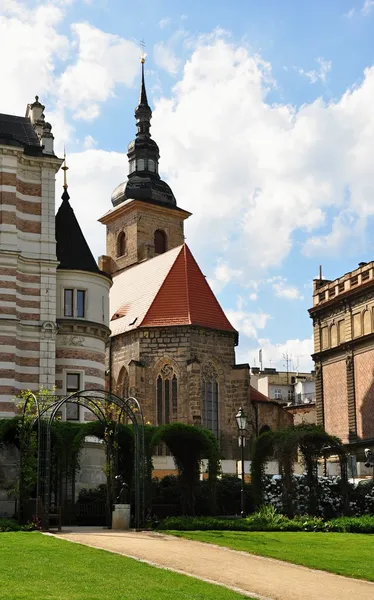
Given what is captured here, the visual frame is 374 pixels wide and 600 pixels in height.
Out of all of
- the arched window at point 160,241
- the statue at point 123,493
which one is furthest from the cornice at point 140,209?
the statue at point 123,493

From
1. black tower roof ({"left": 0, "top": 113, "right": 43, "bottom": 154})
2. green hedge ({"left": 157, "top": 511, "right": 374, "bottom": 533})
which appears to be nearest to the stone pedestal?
green hedge ({"left": 157, "top": 511, "right": 374, "bottom": 533})

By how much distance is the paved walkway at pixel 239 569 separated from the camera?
1623 cm

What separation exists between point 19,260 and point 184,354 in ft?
60.6

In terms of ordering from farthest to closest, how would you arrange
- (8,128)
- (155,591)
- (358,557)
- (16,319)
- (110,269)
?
(110,269) < (8,128) < (16,319) < (358,557) < (155,591)

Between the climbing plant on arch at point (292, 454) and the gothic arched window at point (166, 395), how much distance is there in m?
21.5

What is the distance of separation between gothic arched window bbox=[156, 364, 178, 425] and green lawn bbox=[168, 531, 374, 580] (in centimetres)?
2873

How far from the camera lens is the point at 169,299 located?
199ft

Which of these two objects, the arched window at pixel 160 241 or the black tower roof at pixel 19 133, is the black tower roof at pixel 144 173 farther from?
the black tower roof at pixel 19 133

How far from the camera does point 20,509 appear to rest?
102 feet

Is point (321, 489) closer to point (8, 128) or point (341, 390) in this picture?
point (8, 128)

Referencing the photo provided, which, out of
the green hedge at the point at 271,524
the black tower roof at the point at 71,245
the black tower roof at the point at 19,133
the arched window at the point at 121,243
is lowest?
the green hedge at the point at 271,524

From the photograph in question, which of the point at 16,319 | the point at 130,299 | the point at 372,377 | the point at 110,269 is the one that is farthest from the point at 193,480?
the point at 110,269

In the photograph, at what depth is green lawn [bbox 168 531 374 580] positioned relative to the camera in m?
19.8

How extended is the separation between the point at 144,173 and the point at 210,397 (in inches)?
1238
